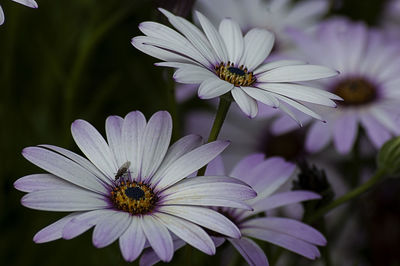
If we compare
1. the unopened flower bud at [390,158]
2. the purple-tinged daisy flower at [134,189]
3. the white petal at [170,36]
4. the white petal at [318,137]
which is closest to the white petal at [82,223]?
the purple-tinged daisy flower at [134,189]

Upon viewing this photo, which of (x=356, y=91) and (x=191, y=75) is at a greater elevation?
(x=191, y=75)

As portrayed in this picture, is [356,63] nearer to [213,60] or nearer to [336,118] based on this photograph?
[336,118]

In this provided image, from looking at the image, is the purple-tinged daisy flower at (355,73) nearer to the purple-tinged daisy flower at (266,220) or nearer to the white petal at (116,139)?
the purple-tinged daisy flower at (266,220)

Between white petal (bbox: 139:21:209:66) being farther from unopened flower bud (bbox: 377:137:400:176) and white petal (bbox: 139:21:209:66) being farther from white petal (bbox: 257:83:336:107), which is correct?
unopened flower bud (bbox: 377:137:400:176)

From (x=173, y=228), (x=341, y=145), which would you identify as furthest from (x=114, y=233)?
(x=341, y=145)

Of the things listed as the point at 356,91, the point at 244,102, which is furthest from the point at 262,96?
the point at 356,91

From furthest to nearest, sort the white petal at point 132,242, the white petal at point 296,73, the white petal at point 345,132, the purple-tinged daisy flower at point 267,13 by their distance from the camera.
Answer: the purple-tinged daisy flower at point 267,13, the white petal at point 345,132, the white petal at point 296,73, the white petal at point 132,242

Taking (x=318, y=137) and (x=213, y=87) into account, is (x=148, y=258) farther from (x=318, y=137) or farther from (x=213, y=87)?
(x=318, y=137)
